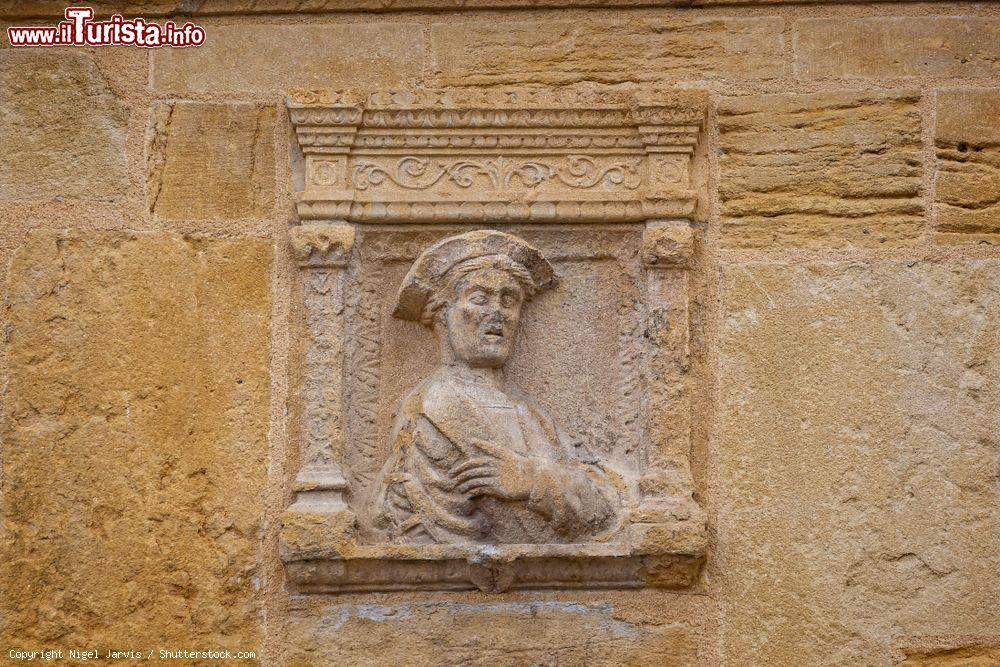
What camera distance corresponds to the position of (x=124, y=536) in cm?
Result: 353

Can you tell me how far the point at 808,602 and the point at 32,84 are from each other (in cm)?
246

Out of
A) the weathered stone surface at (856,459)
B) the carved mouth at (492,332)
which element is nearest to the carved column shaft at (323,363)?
the carved mouth at (492,332)

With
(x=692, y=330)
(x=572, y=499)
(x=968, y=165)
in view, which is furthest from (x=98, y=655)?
(x=968, y=165)

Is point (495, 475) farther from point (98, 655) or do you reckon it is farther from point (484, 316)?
point (98, 655)

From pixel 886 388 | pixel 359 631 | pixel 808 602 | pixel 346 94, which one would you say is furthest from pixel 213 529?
pixel 886 388

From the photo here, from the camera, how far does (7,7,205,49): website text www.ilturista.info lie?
382cm

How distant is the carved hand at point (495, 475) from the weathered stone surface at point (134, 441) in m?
0.53

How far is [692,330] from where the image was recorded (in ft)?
11.9

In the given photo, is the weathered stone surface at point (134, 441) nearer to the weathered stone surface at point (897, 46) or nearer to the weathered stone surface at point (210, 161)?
the weathered stone surface at point (210, 161)

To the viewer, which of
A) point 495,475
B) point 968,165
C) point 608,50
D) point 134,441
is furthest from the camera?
point 608,50

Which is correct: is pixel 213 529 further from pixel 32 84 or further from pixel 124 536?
pixel 32 84

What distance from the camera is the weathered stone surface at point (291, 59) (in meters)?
3.79

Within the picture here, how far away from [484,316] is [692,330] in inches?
21.4

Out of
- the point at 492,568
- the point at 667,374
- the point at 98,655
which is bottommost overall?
the point at 98,655
